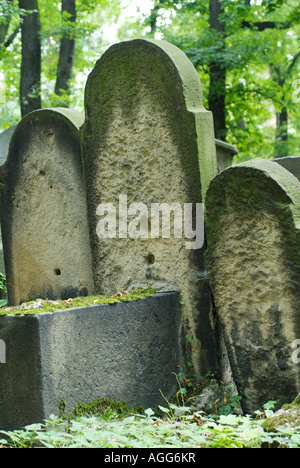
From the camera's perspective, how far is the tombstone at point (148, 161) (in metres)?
4.24

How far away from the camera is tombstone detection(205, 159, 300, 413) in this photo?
3.60 m

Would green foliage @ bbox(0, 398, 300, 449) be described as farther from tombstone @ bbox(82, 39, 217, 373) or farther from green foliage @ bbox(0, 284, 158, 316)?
tombstone @ bbox(82, 39, 217, 373)

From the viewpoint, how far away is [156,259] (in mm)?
4504

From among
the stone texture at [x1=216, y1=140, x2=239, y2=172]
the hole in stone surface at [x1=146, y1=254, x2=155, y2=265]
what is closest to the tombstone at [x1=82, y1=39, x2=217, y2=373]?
the hole in stone surface at [x1=146, y1=254, x2=155, y2=265]

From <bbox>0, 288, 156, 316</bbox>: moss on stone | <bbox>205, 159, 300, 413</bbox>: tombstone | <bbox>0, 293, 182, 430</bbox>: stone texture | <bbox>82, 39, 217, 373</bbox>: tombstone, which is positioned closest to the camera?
<bbox>0, 293, 182, 430</bbox>: stone texture

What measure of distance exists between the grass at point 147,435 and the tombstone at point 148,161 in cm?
134

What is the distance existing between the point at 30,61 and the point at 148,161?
7.06 metres

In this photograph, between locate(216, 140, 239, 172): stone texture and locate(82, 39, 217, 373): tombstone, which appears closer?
locate(82, 39, 217, 373): tombstone

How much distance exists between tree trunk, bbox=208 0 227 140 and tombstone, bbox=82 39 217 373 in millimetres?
6579

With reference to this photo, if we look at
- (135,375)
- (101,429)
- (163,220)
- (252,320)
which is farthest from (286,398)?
(163,220)

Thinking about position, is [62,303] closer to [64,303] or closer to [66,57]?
[64,303]

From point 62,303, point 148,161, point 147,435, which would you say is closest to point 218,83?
point 148,161

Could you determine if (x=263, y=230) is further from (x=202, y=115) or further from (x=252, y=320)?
(x=202, y=115)

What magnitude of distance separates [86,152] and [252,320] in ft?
7.05
